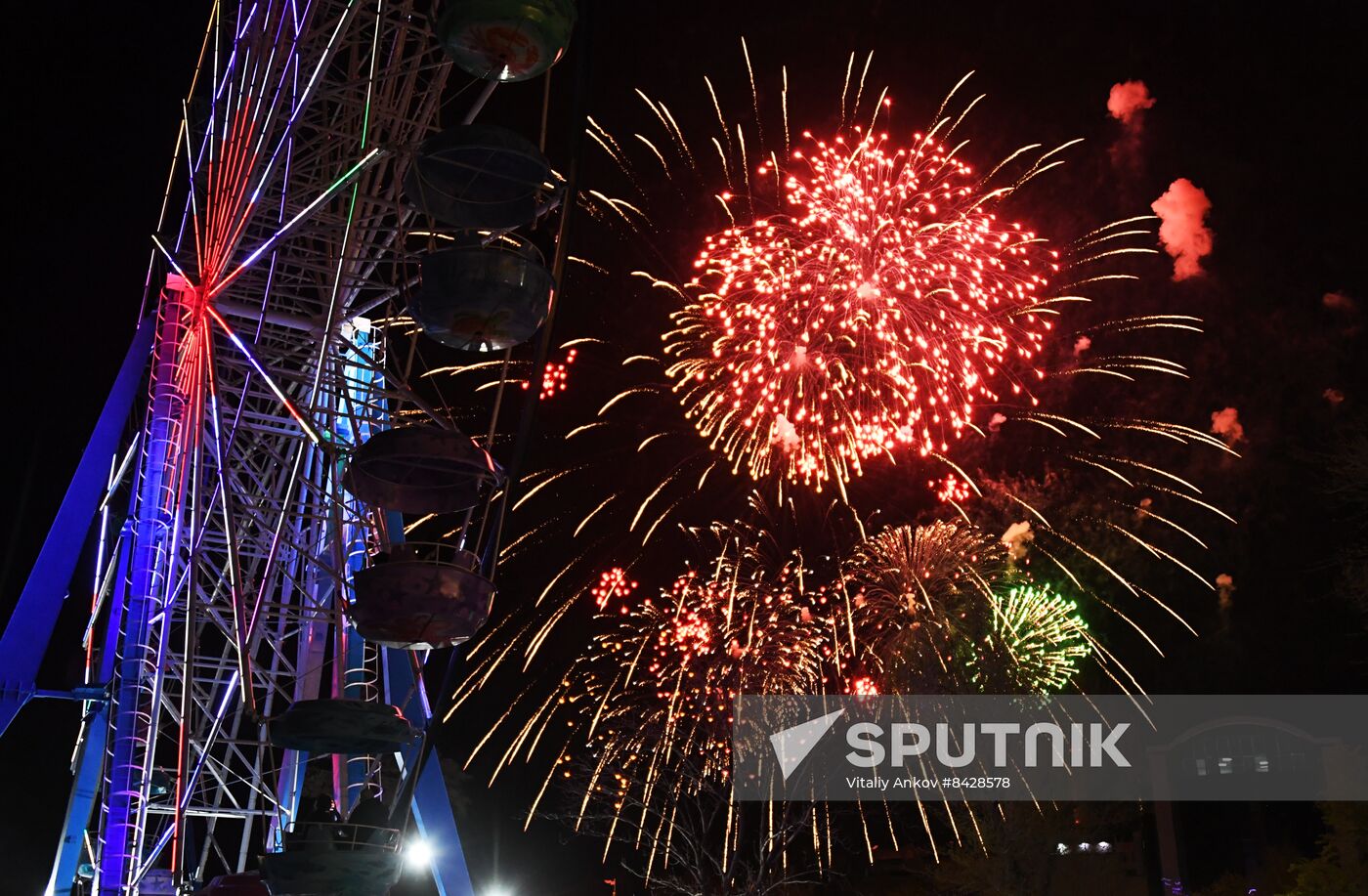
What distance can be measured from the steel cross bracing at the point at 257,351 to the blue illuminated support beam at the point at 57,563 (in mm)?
394

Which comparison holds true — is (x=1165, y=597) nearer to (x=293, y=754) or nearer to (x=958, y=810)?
(x=958, y=810)

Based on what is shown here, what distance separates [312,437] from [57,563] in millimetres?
3972

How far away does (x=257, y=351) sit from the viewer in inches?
470

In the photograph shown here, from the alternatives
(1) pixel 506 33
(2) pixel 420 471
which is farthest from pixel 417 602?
(1) pixel 506 33

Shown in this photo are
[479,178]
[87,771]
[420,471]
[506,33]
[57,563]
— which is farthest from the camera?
[87,771]

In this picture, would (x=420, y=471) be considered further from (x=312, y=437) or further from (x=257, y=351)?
(x=257, y=351)

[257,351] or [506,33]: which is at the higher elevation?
[506,33]

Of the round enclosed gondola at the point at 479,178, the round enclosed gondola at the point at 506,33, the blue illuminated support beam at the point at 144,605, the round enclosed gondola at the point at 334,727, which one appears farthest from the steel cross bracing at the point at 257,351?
the round enclosed gondola at the point at 506,33

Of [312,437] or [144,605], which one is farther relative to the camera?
[144,605]

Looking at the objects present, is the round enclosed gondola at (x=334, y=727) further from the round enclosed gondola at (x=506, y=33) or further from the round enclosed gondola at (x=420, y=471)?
the round enclosed gondola at (x=506, y=33)

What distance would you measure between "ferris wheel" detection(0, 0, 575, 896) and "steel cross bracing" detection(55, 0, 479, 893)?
1.6 inches

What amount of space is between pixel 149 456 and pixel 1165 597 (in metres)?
25.5

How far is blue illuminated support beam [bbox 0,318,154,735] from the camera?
12.0 metres

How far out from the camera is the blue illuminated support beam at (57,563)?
1203 centimetres
